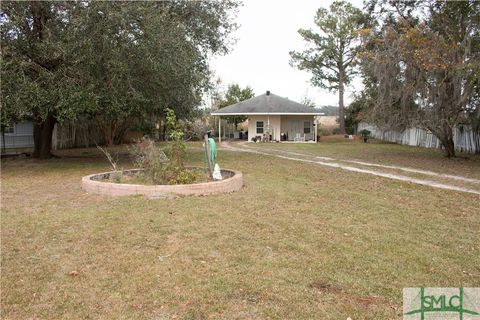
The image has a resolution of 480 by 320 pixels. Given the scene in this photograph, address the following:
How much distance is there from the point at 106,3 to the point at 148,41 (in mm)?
1437

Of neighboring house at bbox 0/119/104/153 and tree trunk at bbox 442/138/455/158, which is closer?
tree trunk at bbox 442/138/455/158

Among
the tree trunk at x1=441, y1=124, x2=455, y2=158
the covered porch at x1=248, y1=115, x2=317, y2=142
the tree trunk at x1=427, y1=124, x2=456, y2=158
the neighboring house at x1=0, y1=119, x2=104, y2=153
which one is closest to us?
the tree trunk at x1=427, y1=124, x2=456, y2=158

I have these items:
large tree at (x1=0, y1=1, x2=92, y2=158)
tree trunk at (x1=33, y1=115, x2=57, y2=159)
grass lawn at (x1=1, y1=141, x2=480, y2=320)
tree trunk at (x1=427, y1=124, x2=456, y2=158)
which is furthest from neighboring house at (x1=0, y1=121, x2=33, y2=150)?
tree trunk at (x1=427, y1=124, x2=456, y2=158)

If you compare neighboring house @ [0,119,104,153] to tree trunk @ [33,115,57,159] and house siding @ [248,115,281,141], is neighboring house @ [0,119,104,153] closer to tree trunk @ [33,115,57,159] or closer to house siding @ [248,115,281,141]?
tree trunk @ [33,115,57,159]

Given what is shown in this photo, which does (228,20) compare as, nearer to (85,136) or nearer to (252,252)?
(252,252)

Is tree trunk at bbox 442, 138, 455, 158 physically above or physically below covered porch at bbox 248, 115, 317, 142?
below

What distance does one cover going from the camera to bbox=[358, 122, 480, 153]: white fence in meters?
20.2

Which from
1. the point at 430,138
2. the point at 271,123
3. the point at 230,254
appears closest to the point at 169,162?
the point at 230,254

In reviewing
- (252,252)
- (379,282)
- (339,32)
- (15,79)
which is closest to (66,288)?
(252,252)

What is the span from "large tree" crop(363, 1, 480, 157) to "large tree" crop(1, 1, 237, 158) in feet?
27.8

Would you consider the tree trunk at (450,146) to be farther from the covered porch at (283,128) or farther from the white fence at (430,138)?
the covered porch at (283,128)

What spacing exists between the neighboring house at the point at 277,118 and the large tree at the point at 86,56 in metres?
18.7

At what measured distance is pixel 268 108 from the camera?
31.8 metres

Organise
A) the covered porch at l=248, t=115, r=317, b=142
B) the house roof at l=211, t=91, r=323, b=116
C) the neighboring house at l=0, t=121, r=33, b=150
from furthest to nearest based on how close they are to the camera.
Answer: the covered porch at l=248, t=115, r=317, b=142 < the house roof at l=211, t=91, r=323, b=116 < the neighboring house at l=0, t=121, r=33, b=150
